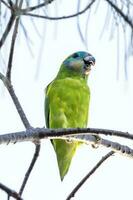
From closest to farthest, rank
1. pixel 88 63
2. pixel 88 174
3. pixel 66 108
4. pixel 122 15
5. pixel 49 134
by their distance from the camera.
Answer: pixel 122 15, pixel 49 134, pixel 88 174, pixel 66 108, pixel 88 63

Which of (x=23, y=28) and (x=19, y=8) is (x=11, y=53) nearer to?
(x=23, y=28)

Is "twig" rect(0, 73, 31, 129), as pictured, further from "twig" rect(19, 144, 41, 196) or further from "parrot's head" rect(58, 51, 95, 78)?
"parrot's head" rect(58, 51, 95, 78)

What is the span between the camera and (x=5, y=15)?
55.1 inches

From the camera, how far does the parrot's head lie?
3754 millimetres

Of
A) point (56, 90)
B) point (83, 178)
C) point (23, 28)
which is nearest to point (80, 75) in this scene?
point (56, 90)

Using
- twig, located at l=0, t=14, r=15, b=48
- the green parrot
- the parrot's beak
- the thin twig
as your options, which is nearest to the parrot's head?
the parrot's beak

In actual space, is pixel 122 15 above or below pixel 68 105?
above

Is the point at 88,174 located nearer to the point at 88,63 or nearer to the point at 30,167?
the point at 30,167

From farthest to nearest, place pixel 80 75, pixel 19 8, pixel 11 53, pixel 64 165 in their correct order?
pixel 80 75 → pixel 64 165 → pixel 11 53 → pixel 19 8

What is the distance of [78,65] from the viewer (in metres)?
3.82

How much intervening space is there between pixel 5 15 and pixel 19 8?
0.42ft

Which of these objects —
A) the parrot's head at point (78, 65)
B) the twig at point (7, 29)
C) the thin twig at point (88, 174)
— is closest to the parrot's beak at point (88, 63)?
the parrot's head at point (78, 65)

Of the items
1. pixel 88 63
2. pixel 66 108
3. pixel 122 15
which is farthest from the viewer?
pixel 88 63

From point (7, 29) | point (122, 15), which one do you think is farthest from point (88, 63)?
point (122, 15)
